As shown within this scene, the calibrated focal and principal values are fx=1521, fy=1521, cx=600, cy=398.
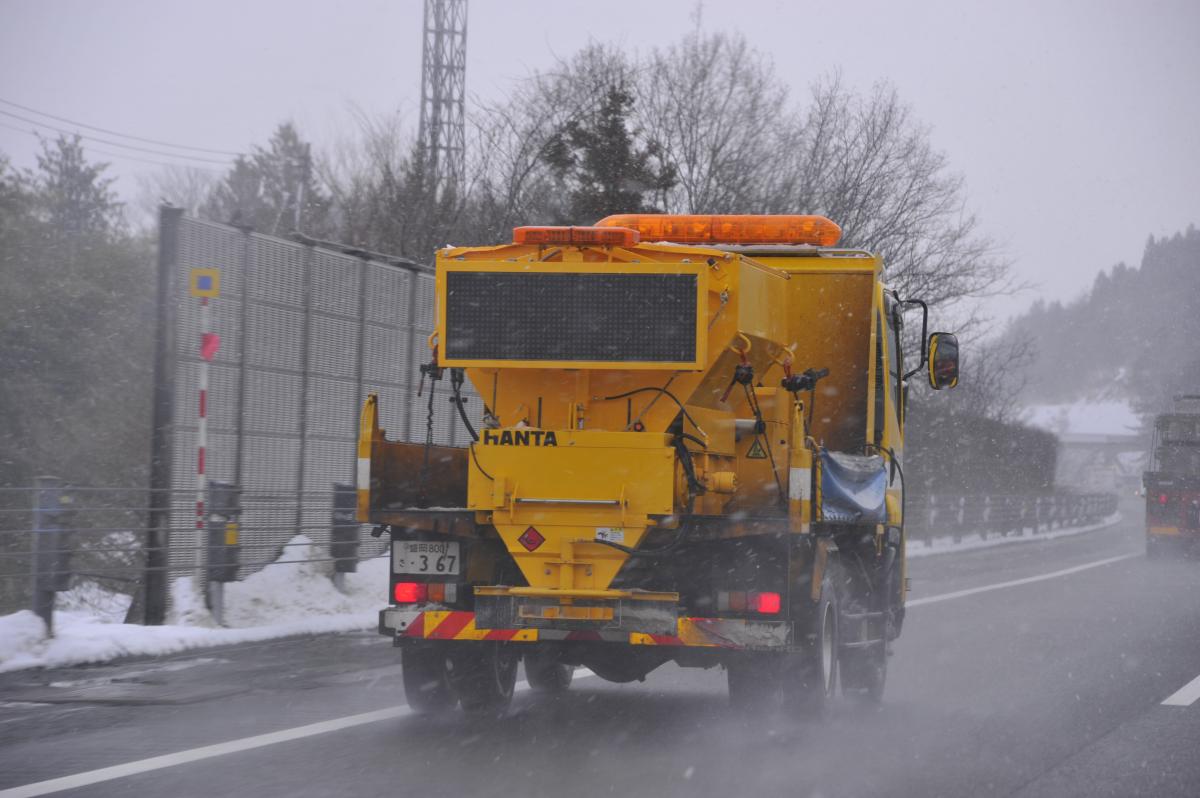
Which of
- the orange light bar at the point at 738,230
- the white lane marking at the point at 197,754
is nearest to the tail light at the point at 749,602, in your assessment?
the white lane marking at the point at 197,754

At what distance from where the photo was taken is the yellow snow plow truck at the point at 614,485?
7945 mm

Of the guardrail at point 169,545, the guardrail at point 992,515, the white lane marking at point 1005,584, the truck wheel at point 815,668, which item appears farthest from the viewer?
the guardrail at point 992,515

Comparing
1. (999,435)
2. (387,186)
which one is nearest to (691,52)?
(387,186)

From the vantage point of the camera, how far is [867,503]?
921 cm

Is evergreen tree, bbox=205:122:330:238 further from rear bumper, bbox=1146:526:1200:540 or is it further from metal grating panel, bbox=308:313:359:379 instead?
metal grating panel, bbox=308:313:359:379

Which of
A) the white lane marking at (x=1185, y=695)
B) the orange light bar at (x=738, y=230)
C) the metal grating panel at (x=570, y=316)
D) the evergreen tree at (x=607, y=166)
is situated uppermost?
the evergreen tree at (x=607, y=166)

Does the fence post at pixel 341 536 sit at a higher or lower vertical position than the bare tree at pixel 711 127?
lower

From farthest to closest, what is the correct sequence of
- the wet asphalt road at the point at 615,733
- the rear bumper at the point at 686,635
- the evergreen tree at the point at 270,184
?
the evergreen tree at the point at 270,184, the rear bumper at the point at 686,635, the wet asphalt road at the point at 615,733

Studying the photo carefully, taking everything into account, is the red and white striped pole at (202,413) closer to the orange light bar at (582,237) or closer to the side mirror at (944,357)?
the orange light bar at (582,237)

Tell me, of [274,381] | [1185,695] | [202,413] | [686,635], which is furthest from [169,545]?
[1185,695]

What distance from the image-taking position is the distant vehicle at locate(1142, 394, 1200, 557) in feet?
103

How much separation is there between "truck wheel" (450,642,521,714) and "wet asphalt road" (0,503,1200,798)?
0.16 meters

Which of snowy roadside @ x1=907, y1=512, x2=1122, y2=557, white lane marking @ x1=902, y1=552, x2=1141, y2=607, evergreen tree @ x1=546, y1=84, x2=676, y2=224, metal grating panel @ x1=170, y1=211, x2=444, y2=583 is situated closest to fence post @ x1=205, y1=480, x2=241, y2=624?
metal grating panel @ x1=170, y1=211, x2=444, y2=583

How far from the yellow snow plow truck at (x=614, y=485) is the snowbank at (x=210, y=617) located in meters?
3.44
